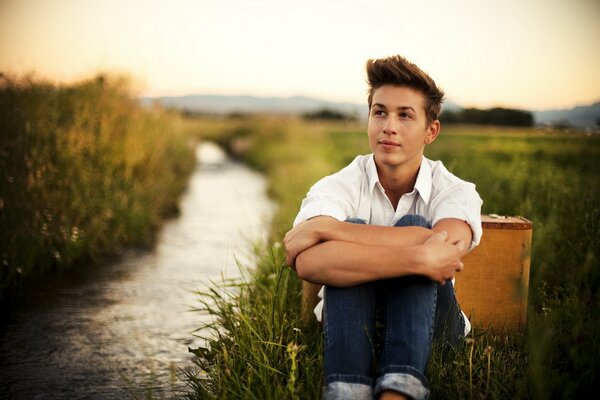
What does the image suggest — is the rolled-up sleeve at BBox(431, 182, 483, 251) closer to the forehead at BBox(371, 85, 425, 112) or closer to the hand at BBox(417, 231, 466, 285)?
the hand at BBox(417, 231, 466, 285)

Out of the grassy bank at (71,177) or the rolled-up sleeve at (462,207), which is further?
the grassy bank at (71,177)

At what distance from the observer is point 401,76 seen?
2533mm

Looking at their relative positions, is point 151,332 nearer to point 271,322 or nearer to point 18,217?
point 271,322

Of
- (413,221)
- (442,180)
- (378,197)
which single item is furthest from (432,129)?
(413,221)

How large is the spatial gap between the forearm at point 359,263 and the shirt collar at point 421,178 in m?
0.52

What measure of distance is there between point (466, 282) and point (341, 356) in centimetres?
111

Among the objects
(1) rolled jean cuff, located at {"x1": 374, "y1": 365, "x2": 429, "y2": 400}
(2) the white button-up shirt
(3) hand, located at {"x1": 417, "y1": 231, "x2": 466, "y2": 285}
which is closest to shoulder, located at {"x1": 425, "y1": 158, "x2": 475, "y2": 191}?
(2) the white button-up shirt

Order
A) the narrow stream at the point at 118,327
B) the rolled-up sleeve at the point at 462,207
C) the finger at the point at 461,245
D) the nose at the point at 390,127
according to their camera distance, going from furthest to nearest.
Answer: the narrow stream at the point at 118,327
the nose at the point at 390,127
the rolled-up sleeve at the point at 462,207
the finger at the point at 461,245

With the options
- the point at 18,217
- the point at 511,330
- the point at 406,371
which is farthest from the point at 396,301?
the point at 18,217

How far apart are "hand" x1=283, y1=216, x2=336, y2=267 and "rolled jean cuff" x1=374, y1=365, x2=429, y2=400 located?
60 centimetres

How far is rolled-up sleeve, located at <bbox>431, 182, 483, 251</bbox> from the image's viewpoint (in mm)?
2391

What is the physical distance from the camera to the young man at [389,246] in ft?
6.75

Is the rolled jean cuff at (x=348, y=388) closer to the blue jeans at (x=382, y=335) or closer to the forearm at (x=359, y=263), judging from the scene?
the blue jeans at (x=382, y=335)

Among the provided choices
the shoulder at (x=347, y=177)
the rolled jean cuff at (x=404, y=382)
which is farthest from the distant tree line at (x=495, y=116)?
the rolled jean cuff at (x=404, y=382)
